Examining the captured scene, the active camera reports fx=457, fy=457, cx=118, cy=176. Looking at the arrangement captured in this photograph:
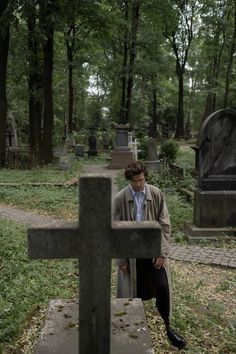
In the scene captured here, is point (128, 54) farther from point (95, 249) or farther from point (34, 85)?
point (95, 249)

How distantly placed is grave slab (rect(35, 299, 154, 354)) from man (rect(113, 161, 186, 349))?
256mm

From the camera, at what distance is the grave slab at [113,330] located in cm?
319

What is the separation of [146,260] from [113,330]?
32.8 inches

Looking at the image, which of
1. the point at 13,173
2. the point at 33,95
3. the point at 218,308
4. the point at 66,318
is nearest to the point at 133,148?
the point at 33,95

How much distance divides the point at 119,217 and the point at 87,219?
140 cm

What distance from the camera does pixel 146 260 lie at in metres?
4.13

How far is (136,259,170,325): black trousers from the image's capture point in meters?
4.13

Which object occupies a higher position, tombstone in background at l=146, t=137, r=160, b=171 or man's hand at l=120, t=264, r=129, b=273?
tombstone in background at l=146, t=137, r=160, b=171

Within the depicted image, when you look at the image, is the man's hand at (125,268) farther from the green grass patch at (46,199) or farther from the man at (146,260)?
the green grass patch at (46,199)

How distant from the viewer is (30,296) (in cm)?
495

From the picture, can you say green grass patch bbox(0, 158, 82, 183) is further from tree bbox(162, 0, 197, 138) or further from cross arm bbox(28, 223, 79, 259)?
tree bbox(162, 0, 197, 138)

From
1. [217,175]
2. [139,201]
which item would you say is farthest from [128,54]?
[139,201]

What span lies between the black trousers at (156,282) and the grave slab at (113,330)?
25 centimetres

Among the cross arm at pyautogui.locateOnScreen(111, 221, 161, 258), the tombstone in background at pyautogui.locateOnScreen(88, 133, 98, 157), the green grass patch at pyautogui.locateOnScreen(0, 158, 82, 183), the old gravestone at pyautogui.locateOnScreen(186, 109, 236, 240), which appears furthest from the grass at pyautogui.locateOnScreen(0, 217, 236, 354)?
the tombstone in background at pyautogui.locateOnScreen(88, 133, 98, 157)
